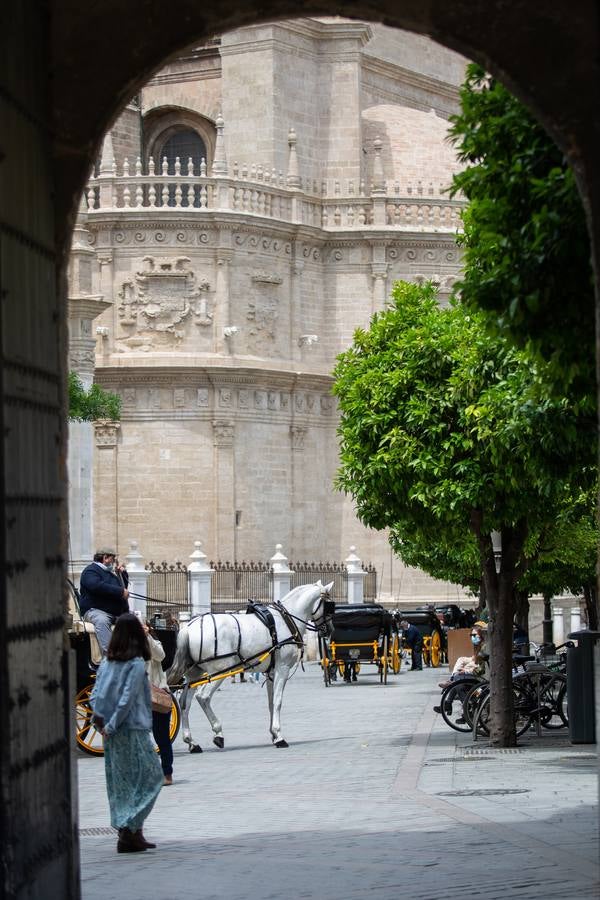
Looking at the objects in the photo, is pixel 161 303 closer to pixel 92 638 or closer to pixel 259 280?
pixel 259 280

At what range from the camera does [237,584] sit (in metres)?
42.2

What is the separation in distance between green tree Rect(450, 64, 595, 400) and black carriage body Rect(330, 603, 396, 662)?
69.9 feet

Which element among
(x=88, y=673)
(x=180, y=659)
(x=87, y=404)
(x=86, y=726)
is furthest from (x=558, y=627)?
(x=88, y=673)

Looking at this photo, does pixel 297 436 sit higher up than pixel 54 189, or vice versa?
pixel 297 436

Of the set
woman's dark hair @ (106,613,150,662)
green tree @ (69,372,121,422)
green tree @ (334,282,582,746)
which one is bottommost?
woman's dark hair @ (106,613,150,662)

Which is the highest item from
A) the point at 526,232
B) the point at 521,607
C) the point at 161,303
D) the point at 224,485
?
the point at 161,303

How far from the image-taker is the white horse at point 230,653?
18.9 meters

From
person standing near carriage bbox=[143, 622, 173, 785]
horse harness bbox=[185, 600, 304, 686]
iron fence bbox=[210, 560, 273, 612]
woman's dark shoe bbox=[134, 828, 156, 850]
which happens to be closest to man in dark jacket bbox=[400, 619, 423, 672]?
iron fence bbox=[210, 560, 273, 612]

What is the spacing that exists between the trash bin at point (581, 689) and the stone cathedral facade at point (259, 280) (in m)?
28.7

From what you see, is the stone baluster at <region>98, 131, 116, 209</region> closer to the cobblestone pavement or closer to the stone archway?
the cobblestone pavement

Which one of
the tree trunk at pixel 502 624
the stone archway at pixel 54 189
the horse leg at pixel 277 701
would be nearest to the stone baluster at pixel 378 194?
the horse leg at pixel 277 701

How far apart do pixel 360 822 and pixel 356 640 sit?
19.9 m

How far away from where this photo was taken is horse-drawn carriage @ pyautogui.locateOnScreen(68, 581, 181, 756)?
52.4 ft

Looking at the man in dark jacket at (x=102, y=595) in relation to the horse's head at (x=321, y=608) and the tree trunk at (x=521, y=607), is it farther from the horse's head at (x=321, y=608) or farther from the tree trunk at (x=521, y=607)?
the tree trunk at (x=521, y=607)
